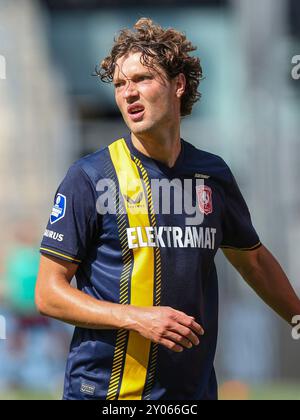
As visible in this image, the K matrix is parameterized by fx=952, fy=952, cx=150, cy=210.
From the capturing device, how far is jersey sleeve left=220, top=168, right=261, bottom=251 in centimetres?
403

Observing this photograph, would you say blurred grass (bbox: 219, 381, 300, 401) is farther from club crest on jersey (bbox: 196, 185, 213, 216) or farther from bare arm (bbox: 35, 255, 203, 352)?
bare arm (bbox: 35, 255, 203, 352)

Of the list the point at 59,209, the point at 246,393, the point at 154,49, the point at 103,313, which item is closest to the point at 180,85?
the point at 154,49

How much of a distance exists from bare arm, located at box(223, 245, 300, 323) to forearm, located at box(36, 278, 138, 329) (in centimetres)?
83

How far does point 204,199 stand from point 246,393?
5.56m

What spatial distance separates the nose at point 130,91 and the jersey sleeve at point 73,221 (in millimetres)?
349

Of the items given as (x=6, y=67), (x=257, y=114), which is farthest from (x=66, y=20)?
(x=257, y=114)

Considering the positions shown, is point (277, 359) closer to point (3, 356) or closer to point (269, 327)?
point (269, 327)

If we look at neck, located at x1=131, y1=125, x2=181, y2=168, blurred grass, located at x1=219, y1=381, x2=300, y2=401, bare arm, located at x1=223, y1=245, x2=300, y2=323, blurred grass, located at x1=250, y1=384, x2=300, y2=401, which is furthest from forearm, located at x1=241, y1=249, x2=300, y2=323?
blurred grass, located at x1=250, y1=384, x2=300, y2=401

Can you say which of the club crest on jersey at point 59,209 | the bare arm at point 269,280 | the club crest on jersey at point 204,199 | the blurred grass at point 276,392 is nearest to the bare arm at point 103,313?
the club crest on jersey at point 59,209

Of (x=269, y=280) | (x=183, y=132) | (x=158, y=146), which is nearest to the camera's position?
(x=158, y=146)

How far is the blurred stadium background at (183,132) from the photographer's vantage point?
947 cm

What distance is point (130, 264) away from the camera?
146 inches

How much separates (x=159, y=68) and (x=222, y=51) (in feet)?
25.1

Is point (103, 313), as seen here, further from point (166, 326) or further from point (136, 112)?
point (136, 112)
